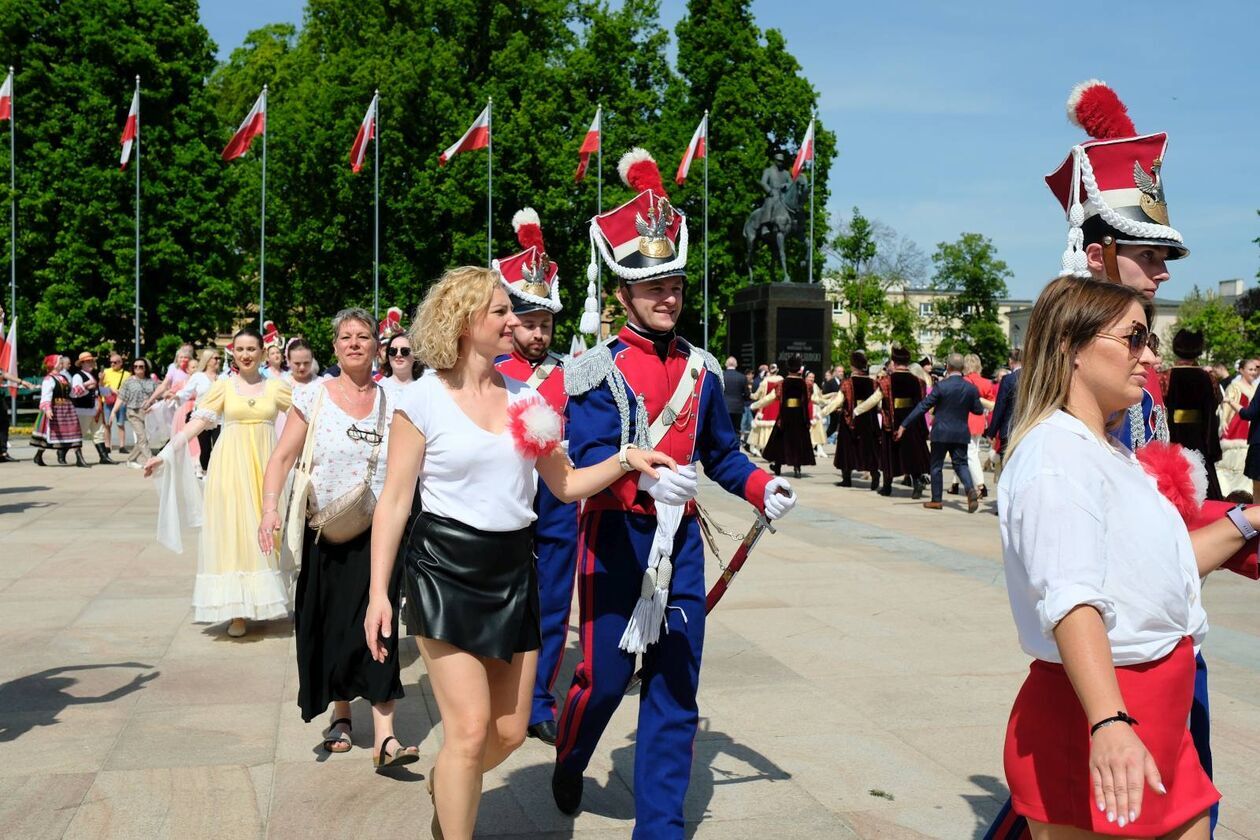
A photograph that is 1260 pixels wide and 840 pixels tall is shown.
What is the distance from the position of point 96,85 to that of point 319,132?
20.5ft

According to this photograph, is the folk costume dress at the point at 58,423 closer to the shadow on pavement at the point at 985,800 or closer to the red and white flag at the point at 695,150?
the red and white flag at the point at 695,150

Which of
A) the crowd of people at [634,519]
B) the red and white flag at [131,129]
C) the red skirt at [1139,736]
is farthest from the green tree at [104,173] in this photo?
the red skirt at [1139,736]

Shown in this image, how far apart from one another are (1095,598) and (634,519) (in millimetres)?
2108

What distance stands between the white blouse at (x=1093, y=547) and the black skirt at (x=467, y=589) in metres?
1.65

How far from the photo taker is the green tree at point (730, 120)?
1705 inches

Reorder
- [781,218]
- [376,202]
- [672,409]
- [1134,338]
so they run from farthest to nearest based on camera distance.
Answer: [781,218] → [376,202] → [672,409] → [1134,338]

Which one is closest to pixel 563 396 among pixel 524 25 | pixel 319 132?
pixel 319 132

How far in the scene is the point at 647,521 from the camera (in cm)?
425

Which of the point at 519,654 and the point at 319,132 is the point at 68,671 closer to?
the point at 519,654

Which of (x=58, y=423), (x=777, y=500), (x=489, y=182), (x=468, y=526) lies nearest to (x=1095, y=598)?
(x=777, y=500)

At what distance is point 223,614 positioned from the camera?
24.4 feet

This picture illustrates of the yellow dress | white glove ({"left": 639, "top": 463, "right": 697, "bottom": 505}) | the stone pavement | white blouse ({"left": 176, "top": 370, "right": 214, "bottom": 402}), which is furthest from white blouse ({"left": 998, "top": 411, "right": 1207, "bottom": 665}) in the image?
white blouse ({"left": 176, "top": 370, "right": 214, "bottom": 402})

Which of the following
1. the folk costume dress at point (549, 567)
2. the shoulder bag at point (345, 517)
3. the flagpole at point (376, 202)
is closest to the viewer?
the shoulder bag at point (345, 517)

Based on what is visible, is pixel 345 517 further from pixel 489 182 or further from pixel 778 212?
pixel 489 182
